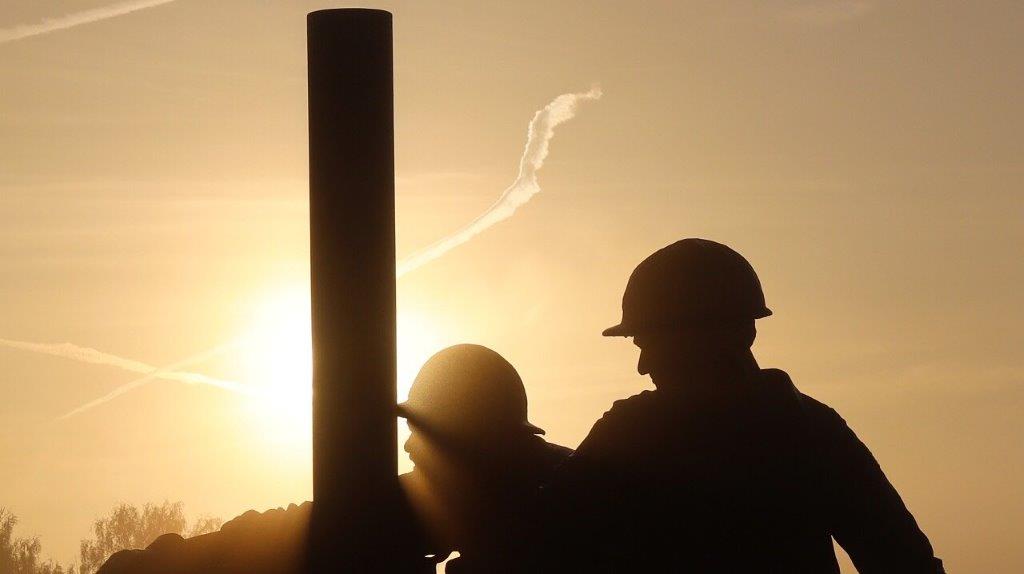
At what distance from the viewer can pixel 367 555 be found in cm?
767

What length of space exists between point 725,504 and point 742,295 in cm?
137

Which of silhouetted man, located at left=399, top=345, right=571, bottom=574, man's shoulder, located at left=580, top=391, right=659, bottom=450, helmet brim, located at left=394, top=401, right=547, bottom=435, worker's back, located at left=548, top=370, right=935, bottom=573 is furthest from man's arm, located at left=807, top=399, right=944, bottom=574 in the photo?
helmet brim, located at left=394, top=401, right=547, bottom=435

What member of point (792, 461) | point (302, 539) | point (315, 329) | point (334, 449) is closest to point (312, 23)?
point (315, 329)

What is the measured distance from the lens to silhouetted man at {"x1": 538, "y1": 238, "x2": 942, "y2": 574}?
23.8 feet

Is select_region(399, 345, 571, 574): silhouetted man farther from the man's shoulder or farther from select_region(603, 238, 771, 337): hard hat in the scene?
select_region(603, 238, 771, 337): hard hat

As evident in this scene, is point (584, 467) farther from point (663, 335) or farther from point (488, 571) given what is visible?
point (488, 571)

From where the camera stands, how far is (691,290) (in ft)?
26.7

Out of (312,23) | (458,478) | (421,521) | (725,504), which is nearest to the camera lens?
(725,504)

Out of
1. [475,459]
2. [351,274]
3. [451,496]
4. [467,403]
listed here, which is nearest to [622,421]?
[351,274]

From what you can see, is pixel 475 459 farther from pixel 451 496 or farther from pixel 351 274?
pixel 351 274

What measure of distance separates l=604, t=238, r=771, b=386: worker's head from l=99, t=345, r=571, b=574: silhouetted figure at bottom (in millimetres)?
1016

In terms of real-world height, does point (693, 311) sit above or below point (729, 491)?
above

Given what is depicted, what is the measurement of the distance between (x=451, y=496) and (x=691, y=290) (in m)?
2.15

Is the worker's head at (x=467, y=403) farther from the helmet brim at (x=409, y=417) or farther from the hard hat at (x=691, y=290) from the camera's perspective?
the hard hat at (x=691, y=290)
